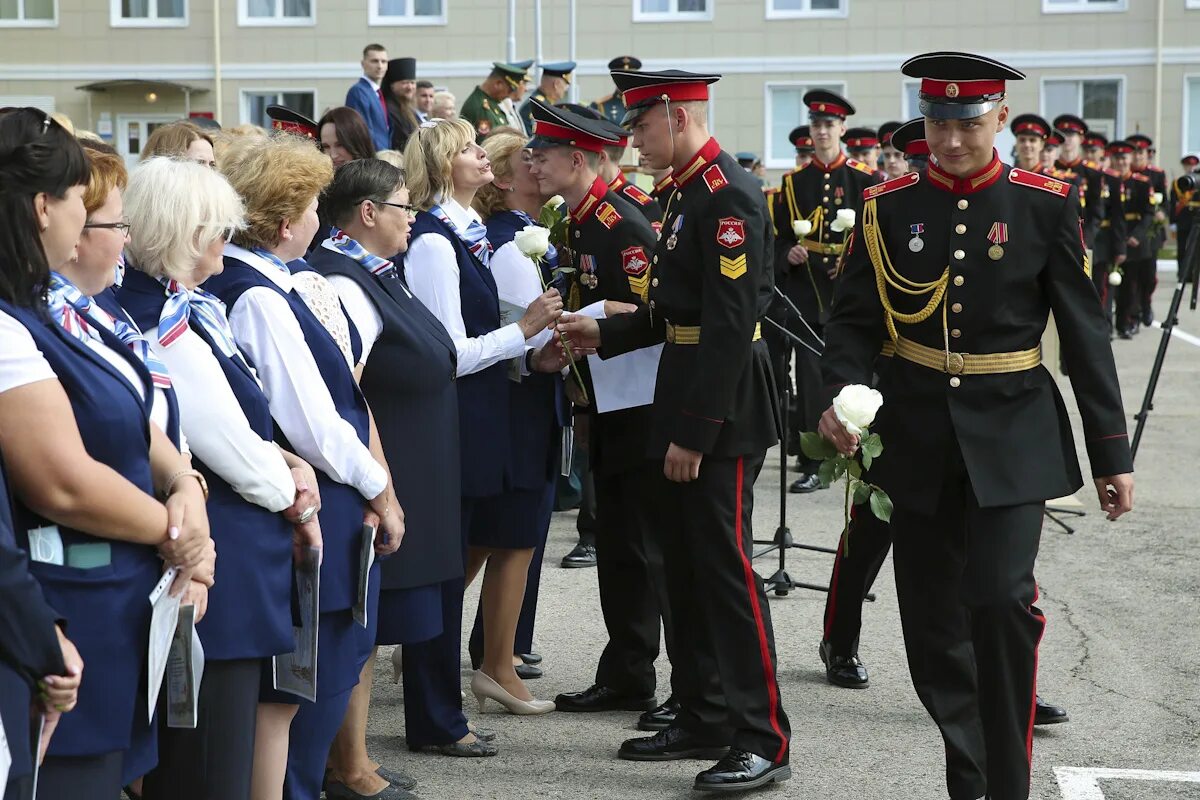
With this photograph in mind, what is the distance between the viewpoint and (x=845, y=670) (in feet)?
18.2

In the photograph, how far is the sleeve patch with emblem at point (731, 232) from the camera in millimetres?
4359

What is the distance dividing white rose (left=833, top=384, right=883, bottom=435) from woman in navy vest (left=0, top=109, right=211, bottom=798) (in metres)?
1.91

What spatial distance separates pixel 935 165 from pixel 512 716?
244 centimetres

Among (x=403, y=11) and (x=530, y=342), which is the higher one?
(x=403, y=11)

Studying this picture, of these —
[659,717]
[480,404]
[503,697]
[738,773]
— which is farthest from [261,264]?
[659,717]

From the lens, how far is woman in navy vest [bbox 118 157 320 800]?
10.4 ft

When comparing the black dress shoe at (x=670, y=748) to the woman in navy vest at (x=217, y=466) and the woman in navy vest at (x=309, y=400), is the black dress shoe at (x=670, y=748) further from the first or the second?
the woman in navy vest at (x=217, y=466)

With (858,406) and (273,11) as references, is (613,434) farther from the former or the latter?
(273,11)

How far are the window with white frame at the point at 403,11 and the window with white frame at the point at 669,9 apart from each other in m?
4.03

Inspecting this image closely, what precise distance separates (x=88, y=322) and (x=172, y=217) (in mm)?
517

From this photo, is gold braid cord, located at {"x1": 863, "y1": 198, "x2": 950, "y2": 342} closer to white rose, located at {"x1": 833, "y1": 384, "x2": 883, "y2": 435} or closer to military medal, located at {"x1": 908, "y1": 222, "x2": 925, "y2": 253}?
military medal, located at {"x1": 908, "y1": 222, "x2": 925, "y2": 253}

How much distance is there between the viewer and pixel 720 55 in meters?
29.8

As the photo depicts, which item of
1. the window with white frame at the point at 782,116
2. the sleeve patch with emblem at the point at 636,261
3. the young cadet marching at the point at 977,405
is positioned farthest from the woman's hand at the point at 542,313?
the window with white frame at the point at 782,116

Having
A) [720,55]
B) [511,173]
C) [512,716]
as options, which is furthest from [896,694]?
[720,55]
